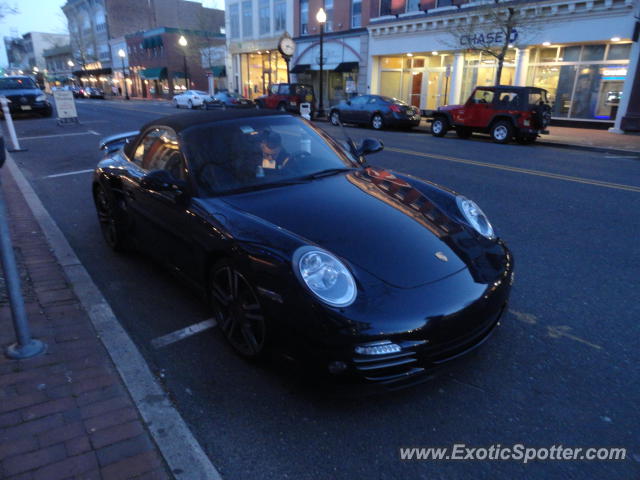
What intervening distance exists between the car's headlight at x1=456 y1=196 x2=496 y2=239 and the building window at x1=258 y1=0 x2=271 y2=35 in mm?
36451

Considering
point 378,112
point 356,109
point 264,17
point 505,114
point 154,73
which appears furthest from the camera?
point 154,73

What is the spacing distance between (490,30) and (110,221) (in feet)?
69.0

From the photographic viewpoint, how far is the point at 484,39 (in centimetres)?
2106

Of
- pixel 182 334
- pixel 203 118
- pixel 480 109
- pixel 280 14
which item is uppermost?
pixel 280 14

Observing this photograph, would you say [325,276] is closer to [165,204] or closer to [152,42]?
[165,204]

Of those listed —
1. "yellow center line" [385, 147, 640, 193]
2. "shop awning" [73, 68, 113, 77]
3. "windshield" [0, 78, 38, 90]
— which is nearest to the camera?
"yellow center line" [385, 147, 640, 193]

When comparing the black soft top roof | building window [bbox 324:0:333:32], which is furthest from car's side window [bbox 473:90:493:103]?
building window [bbox 324:0:333:32]

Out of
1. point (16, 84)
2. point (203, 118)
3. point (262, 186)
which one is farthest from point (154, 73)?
point (262, 186)

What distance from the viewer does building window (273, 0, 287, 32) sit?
3372 centimetres

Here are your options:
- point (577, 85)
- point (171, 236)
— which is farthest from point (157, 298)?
point (577, 85)

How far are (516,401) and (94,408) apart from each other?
228cm

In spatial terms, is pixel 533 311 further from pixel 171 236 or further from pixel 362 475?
pixel 171 236

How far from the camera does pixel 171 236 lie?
340 cm

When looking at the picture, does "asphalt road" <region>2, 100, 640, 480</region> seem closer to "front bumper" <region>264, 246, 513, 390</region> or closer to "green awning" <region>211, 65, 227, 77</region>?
"front bumper" <region>264, 246, 513, 390</region>
